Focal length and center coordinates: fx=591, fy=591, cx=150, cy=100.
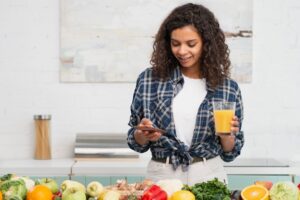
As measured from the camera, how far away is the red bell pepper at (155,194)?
6.27 ft

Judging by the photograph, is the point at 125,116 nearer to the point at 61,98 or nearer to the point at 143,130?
the point at 61,98

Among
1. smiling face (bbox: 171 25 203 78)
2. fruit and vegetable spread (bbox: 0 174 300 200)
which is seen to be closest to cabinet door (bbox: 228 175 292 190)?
smiling face (bbox: 171 25 203 78)

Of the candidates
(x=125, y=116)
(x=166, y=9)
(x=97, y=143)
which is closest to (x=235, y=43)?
(x=166, y=9)

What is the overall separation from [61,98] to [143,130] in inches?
72.1

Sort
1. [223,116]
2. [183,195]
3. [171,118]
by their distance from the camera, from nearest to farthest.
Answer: [183,195] → [223,116] → [171,118]

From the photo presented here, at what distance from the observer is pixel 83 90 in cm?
407

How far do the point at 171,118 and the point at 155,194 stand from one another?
2.05 ft

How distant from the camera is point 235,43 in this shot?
13.5 feet

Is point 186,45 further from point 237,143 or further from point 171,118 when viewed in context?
point 237,143

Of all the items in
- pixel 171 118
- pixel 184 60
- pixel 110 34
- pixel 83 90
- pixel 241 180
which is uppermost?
pixel 110 34

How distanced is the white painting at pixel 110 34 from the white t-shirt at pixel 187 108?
1545 millimetres

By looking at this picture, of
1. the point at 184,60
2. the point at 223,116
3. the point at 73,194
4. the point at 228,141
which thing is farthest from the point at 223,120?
the point at 73,194

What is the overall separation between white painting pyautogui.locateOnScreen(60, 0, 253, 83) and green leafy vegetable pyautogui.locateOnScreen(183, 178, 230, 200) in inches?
84.4

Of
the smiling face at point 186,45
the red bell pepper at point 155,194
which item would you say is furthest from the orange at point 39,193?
the smiling face at point 186,45
